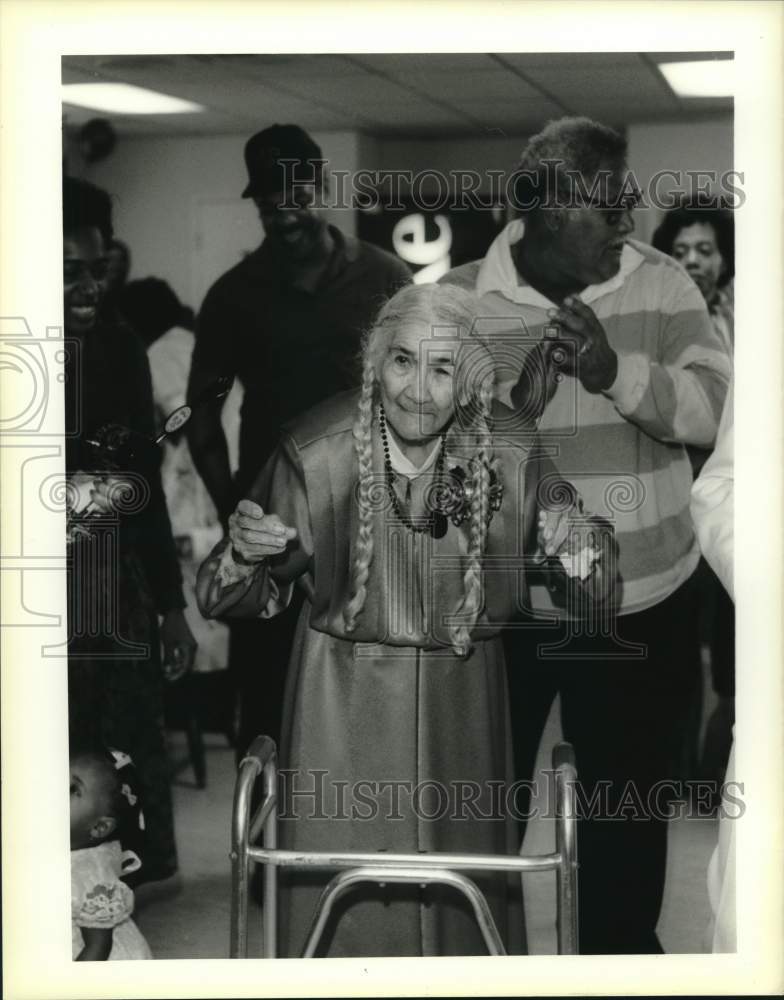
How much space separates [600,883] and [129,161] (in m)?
1.51

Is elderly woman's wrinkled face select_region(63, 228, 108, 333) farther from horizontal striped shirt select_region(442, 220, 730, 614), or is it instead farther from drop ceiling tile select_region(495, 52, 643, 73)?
drop ceiling tile select_region(495, 52, 643, 73)

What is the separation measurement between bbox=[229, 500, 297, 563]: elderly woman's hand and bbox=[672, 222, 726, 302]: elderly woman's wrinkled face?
818 mm

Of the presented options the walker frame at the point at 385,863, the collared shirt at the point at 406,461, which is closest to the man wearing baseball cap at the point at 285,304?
the collared shirt at the point at 406,461

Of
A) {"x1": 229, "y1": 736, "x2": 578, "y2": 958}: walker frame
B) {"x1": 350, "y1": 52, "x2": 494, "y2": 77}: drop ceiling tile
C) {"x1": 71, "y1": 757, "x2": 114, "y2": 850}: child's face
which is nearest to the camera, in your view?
{"x1": 229, "y1": 736, "x2": 578, "y2": 958}: walker frame

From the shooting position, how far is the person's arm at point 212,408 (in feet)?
7.70

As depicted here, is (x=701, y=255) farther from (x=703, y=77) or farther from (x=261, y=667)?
(x=261, y=667)

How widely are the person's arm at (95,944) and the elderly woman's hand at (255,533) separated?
0.73 metres

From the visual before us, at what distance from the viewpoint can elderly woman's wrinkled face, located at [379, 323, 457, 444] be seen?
234 centimetres

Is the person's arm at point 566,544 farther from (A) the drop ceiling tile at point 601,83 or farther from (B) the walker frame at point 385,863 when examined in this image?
(A) the drop ceiling tile at point 601,83

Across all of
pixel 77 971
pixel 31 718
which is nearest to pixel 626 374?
pixel 31 718

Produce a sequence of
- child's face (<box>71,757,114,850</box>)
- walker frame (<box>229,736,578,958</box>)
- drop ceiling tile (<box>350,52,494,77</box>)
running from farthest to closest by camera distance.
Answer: child's face (<box>71,757,114,850</box>) → drop ceiling tile (<box>350,52,494,77</box>) → walker frame (<box>229,736,578,958</box>)

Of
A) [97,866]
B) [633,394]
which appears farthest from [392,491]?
[97,866]

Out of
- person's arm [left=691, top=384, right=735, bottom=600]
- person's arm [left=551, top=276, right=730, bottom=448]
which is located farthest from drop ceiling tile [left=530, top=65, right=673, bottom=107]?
person's arm [left=691, top=384, right=735, bottom=600]

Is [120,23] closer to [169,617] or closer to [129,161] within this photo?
[129,161]
